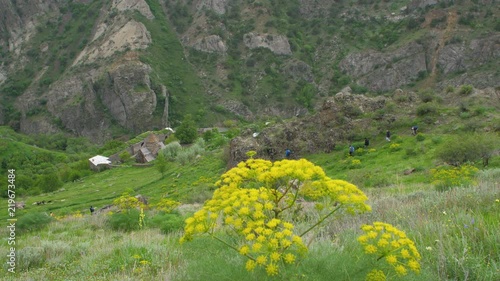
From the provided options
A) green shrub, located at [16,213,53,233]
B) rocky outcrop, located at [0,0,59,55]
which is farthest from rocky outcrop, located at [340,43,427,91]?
rocky outcrop, located at [0,0,59,55]

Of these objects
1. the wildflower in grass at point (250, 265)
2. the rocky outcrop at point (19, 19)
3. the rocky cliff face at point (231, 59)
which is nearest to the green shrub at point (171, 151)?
the rocky cliff face at point (231, 59)

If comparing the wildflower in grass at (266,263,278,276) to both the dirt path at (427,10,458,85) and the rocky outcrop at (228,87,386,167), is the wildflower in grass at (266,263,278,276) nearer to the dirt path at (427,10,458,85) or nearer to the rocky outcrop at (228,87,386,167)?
the rocky outcrop at (228,87,386,167)

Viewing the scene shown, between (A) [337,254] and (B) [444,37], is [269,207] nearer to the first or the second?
(A) [337,254]

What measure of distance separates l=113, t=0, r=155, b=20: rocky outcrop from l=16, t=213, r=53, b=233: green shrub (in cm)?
11985

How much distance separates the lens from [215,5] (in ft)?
420

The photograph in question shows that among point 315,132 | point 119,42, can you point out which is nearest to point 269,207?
point 315,132

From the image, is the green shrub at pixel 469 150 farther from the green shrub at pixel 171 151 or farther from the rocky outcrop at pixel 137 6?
the rocky outcrop at pixel 137 6

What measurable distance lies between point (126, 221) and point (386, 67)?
3688 inches

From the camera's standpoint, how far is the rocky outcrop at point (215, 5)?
127 metres

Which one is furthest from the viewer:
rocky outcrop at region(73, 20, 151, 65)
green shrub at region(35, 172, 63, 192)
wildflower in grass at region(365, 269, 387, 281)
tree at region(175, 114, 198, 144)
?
rocky outcrop at region(73, 20, 151, 65)

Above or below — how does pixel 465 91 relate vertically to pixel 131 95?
below

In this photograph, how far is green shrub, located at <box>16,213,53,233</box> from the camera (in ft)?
46.3

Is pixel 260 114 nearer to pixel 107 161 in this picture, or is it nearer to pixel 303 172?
pixel 107 161

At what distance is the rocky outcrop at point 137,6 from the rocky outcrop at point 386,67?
64756 mm
